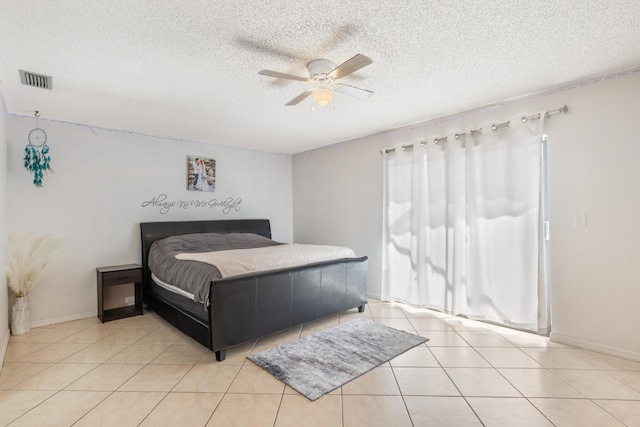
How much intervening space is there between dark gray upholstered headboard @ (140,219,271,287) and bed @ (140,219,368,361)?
0.04 feet

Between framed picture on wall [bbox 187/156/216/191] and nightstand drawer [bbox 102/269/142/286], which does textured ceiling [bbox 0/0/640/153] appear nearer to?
framed picture on wall [bbox 187/156/216/191]

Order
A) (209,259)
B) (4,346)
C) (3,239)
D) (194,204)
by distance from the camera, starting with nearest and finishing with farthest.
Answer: (4,346)
(3,239)
(209,259)
(194,204)

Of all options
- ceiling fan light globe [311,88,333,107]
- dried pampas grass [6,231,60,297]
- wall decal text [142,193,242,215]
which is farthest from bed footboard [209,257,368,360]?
wall decal text [142,193,242,215]

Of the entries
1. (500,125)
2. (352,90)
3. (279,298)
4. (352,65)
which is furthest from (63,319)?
(500,125)

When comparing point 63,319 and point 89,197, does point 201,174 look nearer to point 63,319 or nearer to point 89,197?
point 89,197

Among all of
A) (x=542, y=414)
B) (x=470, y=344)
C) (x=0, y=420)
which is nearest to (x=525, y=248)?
(x=470, y=344)

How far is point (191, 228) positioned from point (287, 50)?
3119mm

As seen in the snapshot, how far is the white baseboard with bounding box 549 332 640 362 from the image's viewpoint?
99.0 inches

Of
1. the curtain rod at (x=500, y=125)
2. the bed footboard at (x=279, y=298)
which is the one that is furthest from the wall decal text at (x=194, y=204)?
the curtain rod at (x=500, y=125)

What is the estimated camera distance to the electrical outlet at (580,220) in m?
2.75

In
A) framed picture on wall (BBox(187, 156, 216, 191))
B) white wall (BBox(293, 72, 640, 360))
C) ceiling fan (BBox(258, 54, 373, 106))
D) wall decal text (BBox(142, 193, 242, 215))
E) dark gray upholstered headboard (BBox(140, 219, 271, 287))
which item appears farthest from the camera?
framed picture on wall (BBox(187, 156, 216, 191))

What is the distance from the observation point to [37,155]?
3496 millimetres

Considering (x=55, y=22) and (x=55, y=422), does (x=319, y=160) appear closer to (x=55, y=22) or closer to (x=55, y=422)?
(x=55, y=22)

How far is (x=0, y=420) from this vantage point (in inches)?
72.9
